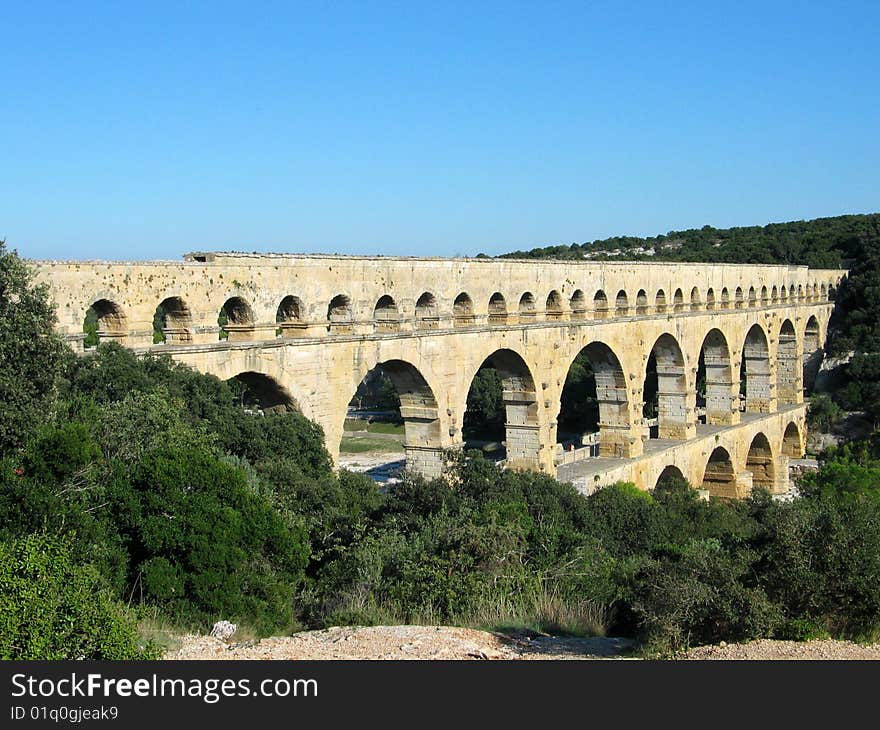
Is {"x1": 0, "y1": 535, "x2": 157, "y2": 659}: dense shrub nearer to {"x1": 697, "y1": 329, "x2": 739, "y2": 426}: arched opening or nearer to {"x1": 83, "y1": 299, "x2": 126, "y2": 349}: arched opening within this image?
{"x1": 83, "y1": 299, "x2": 126, "y2": 349}: arched opening

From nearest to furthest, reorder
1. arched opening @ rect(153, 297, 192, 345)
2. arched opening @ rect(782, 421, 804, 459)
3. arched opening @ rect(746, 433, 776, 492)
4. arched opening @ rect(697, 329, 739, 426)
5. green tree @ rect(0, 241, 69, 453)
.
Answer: green tree @ rect(0, 241, 69, 453)
arched opening @ rect(153, 297, 192, 345)
arched opening @ rect(697, 329, 739, 426)
arched opening @ rect(746, 433, 776, 492)
arched opening @ rect(782, 421, 804, 459)

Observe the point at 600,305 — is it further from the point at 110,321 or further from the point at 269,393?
the point at 110,321

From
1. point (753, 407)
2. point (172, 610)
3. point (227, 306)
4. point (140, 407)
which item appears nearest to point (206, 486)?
point (172, 610)

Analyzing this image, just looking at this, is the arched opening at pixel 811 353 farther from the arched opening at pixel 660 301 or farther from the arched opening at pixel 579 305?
the arched opening at pixel 579 305

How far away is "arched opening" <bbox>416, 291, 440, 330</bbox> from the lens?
21.6 m

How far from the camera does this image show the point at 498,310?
24.1m

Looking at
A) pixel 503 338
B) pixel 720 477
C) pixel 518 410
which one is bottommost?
pixel 720 477

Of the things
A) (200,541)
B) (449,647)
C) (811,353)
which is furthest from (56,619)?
(811,353)

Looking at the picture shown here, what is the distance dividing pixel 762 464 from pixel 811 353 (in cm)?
1143

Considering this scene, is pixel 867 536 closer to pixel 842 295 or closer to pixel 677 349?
pixel 677 349

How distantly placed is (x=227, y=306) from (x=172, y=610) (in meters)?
8.66

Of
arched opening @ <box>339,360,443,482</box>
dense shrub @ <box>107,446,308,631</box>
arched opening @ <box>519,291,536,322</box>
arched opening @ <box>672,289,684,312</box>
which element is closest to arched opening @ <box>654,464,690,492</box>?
arched opening @ <box>672,289,684,312</box>

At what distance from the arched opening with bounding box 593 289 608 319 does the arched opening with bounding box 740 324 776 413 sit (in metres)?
13.3

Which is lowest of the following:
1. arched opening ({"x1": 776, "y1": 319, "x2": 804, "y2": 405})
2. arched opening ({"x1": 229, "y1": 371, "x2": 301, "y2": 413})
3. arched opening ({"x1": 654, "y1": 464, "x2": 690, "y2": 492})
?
arched opening ({"x1": 654, "y1": 464, "x2": 690, "y2": 492})
